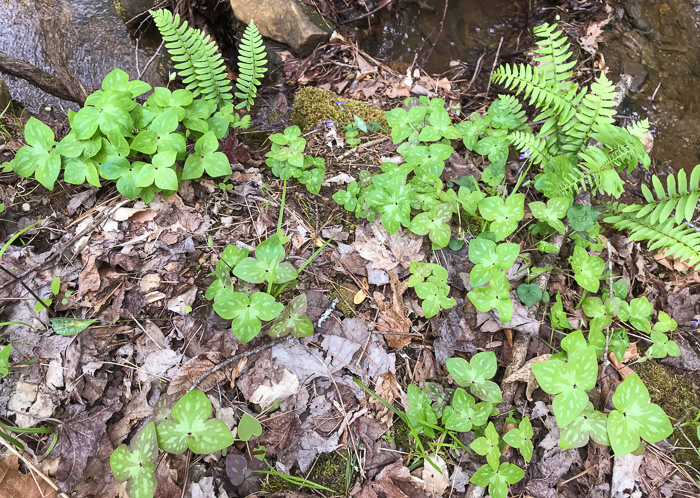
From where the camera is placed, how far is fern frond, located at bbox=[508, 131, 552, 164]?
108 inches

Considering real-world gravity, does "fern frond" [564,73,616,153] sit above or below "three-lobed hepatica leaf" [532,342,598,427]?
above

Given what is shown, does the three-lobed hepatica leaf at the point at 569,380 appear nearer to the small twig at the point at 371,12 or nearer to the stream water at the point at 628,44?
the stream water at the point at 628,44

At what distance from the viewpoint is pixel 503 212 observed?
2.41 meters

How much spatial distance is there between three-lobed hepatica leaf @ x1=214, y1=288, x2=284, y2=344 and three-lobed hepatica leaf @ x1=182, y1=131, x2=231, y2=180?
0.88m

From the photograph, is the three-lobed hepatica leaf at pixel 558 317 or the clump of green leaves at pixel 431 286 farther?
the three-lobed hepatica leaf at pixel 558 317

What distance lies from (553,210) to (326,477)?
6.95 feet

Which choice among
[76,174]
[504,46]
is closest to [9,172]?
[76,174]

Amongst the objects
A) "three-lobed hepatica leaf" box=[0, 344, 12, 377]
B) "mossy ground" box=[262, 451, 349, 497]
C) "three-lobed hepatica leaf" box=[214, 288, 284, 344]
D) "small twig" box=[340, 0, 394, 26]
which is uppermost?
"small twig" box=[340, 0, 394, 26]

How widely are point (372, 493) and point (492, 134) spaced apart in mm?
2573

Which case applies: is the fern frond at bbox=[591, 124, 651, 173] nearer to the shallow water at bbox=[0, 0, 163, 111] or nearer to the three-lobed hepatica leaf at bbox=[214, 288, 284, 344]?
the three-lobed hepatica leaf at bbox=[214, 288, 284, 344]

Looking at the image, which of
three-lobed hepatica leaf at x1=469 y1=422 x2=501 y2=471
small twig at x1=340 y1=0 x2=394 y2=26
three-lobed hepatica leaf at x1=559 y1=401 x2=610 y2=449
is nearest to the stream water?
small twig at x1=340 y1=0 x2=394 y2=26

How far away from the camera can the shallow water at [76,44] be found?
11.3 ft

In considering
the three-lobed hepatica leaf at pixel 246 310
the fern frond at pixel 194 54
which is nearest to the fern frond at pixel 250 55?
the fern frond at pixel 194 54

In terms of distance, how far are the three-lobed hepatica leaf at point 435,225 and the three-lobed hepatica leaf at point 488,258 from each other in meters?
0.18
